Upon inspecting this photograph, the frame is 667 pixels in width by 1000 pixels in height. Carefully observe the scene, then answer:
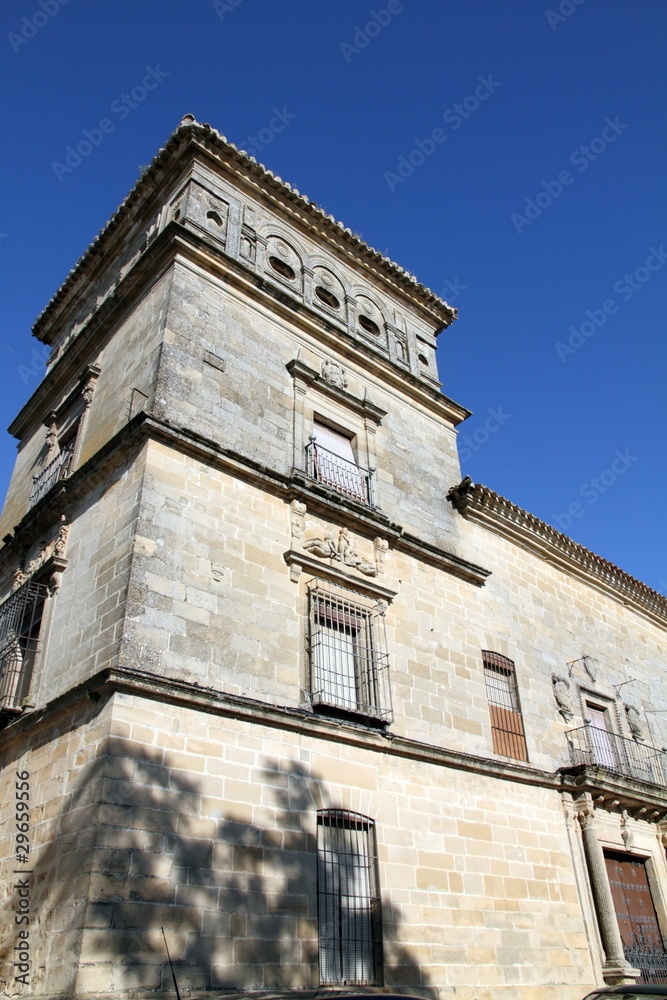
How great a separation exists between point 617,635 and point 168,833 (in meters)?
11.6

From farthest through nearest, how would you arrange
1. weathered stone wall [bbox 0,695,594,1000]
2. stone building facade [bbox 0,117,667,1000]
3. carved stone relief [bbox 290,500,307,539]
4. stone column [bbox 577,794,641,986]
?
stone column [bbox 577,794,641,986]
carved stone relief [bbox 290,500,307,539]
stone building facade [bbox 0,117,667,1000]
weathered stone wall [bbox 0,695,594,1000]

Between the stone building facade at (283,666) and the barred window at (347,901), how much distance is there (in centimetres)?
4

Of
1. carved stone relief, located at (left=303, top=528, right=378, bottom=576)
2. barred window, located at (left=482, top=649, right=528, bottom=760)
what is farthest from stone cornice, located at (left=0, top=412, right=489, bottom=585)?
barred window, located at (left=482, top=649, right=528, bottom=760)

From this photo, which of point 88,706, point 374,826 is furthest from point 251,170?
point 374,826

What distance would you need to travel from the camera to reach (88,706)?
7.99 m

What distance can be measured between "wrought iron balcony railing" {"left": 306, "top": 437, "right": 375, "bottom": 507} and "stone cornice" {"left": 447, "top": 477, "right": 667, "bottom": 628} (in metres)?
2.20

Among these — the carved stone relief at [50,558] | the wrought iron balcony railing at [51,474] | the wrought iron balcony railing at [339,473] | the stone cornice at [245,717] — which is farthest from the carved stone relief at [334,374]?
the stone cornice at [245,717]

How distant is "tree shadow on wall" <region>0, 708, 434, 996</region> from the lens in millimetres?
6699

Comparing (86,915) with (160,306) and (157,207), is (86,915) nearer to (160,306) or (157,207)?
(160,306)

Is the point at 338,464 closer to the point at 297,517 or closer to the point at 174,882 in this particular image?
the point at 297,517

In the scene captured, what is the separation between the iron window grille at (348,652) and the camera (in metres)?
Result: 9.92

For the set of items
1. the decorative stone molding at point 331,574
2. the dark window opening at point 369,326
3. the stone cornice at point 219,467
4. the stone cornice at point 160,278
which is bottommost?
the decorative stone molding at point 331,574

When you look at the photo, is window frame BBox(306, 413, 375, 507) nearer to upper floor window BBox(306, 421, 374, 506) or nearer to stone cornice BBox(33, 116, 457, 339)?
upper floor window BBox(306, 421, 374, 506)

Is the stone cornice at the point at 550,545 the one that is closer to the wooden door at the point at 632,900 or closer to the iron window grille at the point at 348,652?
the iron window grille at the point at 348,652
